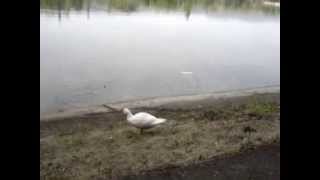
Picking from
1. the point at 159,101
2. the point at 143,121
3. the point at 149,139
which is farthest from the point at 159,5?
the point at 149,139

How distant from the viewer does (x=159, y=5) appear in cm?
1764

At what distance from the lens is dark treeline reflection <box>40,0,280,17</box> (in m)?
14.3

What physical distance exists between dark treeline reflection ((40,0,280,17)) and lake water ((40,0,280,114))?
0.38 feet

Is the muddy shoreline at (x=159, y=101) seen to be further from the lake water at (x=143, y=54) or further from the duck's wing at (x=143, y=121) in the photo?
the duck's wing at (x=143, y=121)

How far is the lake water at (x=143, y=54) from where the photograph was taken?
22.2ft

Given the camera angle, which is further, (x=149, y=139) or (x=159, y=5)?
(x=159, y=5)

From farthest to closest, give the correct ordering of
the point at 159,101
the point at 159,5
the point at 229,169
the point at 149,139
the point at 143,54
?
the point at 159,5 → the point at 143,54 → the point at 159,101 → the point at 149,139 → the point at 229,169

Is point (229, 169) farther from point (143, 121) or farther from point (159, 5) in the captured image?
point (159, 5)

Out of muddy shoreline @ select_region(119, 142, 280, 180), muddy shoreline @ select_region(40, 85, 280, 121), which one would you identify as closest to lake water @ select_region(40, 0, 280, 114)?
muddy shoreline @ select_region(40, 85, 280, 121)

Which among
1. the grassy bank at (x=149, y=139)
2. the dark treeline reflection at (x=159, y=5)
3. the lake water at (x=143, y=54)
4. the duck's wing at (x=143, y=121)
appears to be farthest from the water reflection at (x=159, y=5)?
the duck's wing at (x=143, y=121)

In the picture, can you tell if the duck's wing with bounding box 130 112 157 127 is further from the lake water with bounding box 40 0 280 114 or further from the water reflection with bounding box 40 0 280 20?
the water reflection with bounding box 40 0 280 20

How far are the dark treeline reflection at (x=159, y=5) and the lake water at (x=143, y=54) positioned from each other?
11cm

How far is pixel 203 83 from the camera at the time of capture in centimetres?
744
